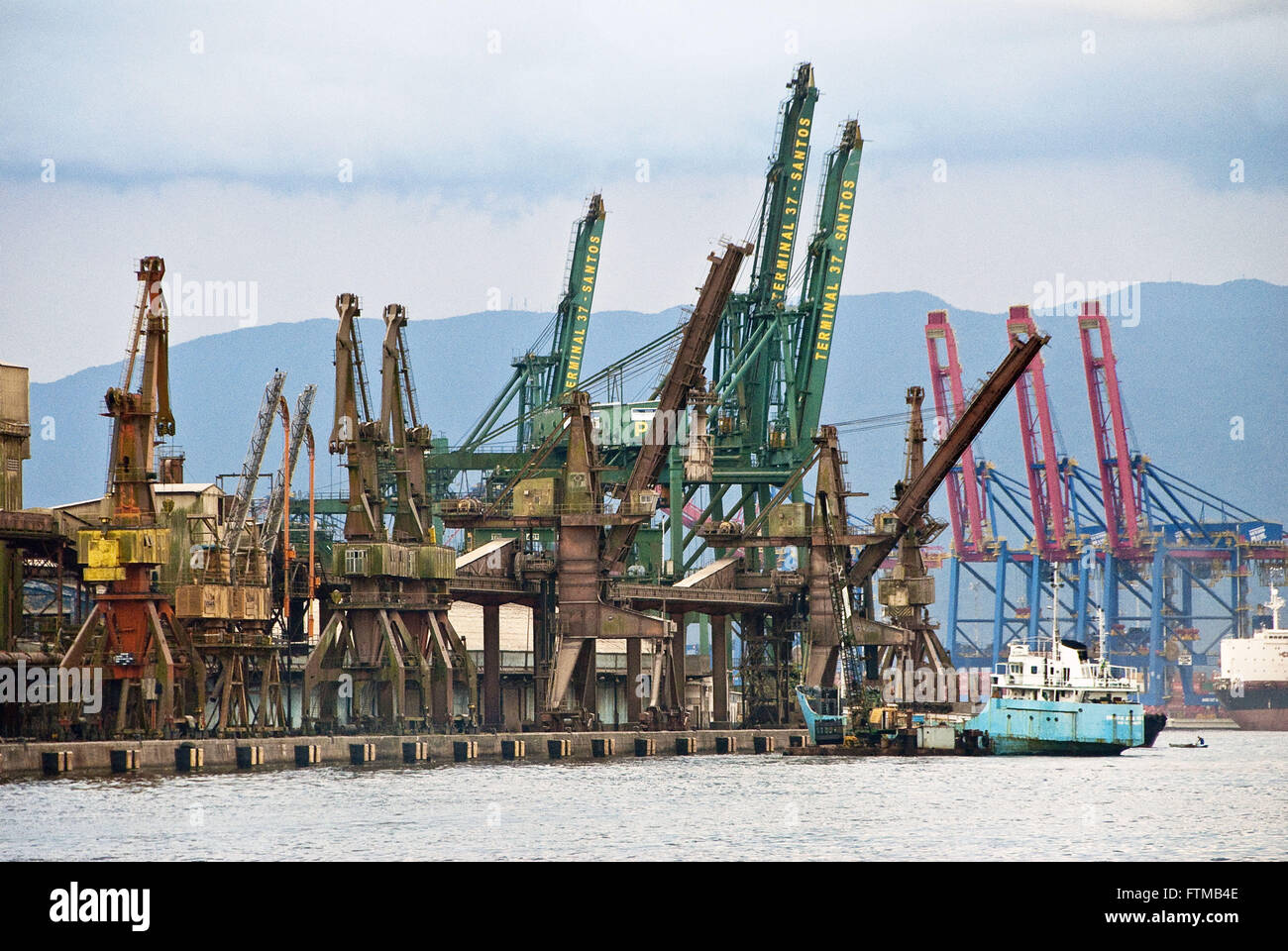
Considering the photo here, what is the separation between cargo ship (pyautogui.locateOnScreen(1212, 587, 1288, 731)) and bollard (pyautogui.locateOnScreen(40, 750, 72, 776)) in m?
110

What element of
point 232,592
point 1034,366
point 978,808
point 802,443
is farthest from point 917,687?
point 1034,366

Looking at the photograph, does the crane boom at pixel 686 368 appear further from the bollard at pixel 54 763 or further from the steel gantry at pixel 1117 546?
the steel gantry at pixel 1117 546

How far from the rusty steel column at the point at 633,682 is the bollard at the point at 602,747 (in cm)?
789

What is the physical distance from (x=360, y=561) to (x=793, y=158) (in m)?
43.0

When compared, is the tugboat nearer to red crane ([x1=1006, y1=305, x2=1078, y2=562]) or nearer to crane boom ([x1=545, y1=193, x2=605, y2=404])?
crane boom ([x1=545, y1=193, x2=605, y2=404])

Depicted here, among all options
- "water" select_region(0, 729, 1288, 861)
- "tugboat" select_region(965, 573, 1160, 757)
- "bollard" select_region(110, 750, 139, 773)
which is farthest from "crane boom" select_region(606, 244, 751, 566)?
"bollard" select_region(110, 750, 139, 773)

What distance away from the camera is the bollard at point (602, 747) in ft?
271

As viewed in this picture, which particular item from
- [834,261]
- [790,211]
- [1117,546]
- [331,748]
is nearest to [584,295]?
[790,211]

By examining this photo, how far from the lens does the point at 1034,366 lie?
173000mm

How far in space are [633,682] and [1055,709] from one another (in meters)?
19.9

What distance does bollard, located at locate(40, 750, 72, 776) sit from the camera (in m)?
59.8

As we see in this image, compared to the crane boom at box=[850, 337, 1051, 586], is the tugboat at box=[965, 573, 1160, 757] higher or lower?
lower

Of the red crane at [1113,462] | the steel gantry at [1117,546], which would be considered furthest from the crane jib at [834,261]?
the red crane at [1113,462]
